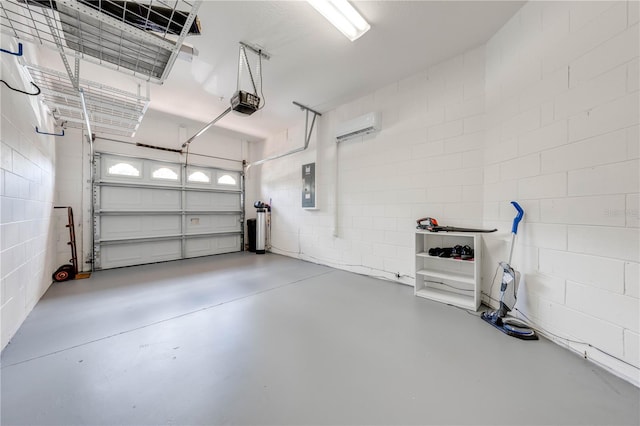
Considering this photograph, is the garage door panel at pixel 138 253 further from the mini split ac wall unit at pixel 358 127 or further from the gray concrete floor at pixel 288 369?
the mini split ac wall unit at pixel 358 127

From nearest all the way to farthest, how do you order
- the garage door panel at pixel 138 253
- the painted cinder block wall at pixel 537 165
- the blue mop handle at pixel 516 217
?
the painted cinder block wall at pixel 537 165, the blue mop handle at pixel 516 217, the garage door panel at pixel 138 253

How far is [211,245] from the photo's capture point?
5719 mm

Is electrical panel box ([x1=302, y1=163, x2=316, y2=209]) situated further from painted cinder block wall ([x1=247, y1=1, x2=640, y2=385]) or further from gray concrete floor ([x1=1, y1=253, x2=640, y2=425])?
gray concrete floor ([x1=1, y1=253, x2=640, y2=425])

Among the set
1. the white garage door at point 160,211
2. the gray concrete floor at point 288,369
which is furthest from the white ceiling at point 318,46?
the gray concrete floor at point 288,369

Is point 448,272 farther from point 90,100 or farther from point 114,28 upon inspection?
point 90,100

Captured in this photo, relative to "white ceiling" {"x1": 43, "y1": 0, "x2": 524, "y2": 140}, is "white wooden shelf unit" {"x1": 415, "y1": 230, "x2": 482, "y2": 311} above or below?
below

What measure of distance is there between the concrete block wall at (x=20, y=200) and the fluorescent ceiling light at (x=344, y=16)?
2.54 meters

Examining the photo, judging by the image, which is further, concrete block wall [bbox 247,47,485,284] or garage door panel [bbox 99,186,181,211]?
garage door panel [bbox 99,186,181,211]

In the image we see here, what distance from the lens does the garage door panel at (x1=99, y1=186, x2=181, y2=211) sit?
434 centimetres

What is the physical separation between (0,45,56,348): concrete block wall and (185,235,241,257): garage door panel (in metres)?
2.49

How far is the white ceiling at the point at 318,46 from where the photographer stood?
2178 mm

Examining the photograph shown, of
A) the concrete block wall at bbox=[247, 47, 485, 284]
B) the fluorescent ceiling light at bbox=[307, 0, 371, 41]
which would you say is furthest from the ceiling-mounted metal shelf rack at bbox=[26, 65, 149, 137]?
the concrete block wall at bbox=[247, 47, 485, 284]

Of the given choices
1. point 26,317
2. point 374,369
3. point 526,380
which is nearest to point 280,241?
point 26,317

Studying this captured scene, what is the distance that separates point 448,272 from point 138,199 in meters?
5.80
